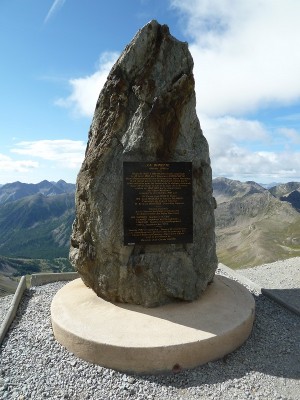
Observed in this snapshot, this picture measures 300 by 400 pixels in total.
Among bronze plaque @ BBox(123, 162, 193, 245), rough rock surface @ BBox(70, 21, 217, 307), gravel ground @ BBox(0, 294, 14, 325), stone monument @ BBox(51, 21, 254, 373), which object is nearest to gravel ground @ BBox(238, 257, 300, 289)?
stone monument @ BBox(51, 21, 254, 373)

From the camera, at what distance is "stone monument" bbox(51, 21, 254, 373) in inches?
433

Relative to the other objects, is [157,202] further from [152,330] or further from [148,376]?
[148,376]

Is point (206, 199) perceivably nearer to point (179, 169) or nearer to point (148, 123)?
point (179, 169)

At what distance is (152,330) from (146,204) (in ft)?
13.1

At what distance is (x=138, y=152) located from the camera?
11.1m

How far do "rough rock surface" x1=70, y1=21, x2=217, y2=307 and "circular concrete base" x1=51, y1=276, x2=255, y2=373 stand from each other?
0.67m

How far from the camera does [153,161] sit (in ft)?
36.9

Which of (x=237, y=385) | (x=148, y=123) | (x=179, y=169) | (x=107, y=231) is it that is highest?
(x=148, y=123)

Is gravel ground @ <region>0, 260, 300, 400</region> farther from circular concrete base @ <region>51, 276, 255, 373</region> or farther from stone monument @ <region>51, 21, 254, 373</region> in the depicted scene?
stone monument @ <region>51, 21, 254, 373</region>

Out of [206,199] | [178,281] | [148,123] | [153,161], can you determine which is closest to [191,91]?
[148,123]

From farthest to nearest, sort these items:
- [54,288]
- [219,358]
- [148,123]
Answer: [54,288] < [148,123] < [219,358]

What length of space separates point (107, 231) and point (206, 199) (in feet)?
12.3

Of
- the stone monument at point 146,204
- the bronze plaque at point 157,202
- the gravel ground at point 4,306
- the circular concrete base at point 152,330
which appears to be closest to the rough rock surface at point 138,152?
the stone monument at point 146,204

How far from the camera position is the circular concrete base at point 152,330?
895 centimetres
